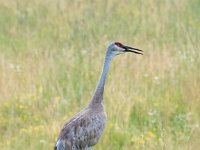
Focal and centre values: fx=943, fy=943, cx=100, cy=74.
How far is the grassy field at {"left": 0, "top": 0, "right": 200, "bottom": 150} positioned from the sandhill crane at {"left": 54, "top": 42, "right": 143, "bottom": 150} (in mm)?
323

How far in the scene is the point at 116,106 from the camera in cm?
916

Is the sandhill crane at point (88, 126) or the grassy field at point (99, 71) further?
the grassy field at point (99, 71)

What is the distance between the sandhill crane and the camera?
7.91 metres

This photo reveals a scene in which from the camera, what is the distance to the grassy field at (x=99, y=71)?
8.67 metres

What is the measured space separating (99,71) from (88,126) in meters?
2.26

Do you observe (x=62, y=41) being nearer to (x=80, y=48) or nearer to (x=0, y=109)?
(x=80, y=48)

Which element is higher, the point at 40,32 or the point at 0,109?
the point at 40,32

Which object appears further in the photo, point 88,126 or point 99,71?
point 99,71

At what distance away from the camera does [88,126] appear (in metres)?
8.02

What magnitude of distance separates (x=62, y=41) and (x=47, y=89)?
2.15m

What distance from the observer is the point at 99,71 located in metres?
10.2

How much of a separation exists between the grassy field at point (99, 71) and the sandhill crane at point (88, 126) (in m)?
0.32

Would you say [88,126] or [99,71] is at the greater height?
[99,71]

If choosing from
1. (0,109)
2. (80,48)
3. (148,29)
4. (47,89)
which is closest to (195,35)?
(148,29)
